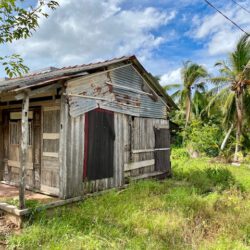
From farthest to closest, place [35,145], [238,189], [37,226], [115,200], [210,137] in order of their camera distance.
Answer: [210,137] → [238,189] → [35,145] → [115,200] → [37,226]

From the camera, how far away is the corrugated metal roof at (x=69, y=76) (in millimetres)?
6043

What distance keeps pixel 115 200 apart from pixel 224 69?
15.5 metres

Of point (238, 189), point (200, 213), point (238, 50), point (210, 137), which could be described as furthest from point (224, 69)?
point (200, 213)

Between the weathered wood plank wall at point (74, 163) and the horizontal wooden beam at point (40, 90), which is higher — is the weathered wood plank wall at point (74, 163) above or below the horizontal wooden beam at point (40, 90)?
below

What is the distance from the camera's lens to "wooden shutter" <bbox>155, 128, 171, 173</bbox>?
417 inches

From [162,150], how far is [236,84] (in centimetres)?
1064

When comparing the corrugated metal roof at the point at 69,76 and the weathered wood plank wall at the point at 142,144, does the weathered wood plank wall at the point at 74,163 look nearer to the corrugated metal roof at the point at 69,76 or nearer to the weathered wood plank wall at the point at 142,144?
the corrugated metal roof at the point at 69,76

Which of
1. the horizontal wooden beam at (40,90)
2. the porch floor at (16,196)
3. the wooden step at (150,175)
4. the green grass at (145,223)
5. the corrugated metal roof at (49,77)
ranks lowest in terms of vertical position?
the green grass at (145,223)

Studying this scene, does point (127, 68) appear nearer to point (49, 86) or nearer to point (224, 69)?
point (49, 86)

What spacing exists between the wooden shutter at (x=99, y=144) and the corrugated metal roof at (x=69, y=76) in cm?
118

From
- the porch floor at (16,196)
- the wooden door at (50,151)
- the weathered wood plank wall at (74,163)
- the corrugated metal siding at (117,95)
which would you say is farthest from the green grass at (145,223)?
the corrugated metal siding at (117,95)

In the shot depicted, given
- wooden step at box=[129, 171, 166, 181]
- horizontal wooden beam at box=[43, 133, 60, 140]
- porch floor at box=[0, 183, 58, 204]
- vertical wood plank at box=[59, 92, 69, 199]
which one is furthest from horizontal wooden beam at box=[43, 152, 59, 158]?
wooden step at box=[129, 171, 166, 181]

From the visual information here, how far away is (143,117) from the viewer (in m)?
9.84

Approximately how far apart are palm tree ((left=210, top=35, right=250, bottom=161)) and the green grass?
11.6m
